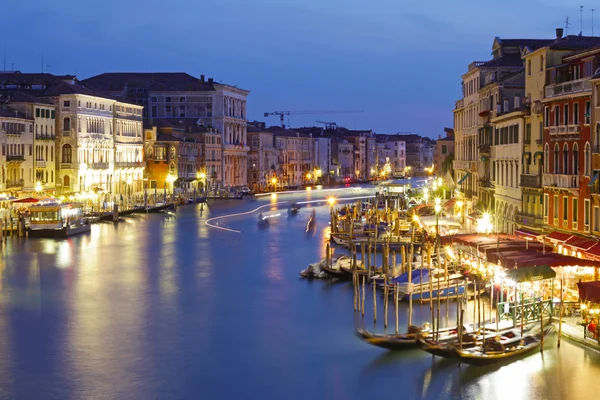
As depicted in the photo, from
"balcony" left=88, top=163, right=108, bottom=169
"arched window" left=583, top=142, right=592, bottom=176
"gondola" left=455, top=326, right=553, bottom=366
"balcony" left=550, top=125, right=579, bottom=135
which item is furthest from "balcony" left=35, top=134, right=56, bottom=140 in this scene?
"gondola" left=455, top=326, right=553, bottom=366

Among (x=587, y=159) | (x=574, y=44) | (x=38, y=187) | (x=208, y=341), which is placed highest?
(x=574, y=44)

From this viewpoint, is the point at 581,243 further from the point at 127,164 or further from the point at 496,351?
the point at 127,164

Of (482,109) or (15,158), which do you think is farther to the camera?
(15,158)

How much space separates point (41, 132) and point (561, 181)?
26.1 m

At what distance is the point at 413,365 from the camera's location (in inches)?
555

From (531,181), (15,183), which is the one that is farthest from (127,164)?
(531,181)

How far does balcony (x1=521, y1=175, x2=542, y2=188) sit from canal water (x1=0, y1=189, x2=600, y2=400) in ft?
12.0

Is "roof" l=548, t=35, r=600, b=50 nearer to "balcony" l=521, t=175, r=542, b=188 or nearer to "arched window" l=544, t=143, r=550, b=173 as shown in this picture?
"arched window" l=544, t=143, r=550, b=173

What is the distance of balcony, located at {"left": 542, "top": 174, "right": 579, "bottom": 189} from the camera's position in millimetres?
18391

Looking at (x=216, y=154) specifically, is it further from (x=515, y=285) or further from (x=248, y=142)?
(x=515, y=285)

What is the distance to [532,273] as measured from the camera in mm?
14969

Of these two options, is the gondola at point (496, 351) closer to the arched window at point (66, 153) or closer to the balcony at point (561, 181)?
the balcony at point (561, 181)

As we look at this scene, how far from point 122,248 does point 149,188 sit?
24712 millimetres

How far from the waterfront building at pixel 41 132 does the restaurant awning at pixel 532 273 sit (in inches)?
1061
